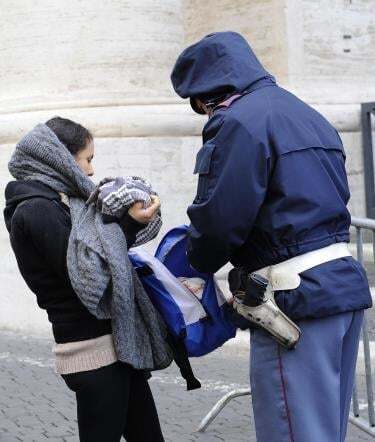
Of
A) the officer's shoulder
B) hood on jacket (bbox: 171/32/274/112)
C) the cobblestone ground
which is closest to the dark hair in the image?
hood on jacket (bbox: 171/32/274/112)

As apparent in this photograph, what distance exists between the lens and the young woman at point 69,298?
3105mm

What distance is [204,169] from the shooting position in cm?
278

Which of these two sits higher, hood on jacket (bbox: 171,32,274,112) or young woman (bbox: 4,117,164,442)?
hood on jacket (bbox: 171,32,274,112)

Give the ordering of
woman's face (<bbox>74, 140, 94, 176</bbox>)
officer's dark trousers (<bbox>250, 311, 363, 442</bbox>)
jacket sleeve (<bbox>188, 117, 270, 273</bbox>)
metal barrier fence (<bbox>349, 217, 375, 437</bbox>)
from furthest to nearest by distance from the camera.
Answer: metal barrier fence (<bbox>349, 217, 375, 437</bbox>) → woman's face (<bbox>74, 140, 94, 176</bbox>) → officer's dark trousers (<bbox>250, 311, 363, 442</bbox>) → jacket sleeve (<bbox>188, 117, 270, 273</bbox>)

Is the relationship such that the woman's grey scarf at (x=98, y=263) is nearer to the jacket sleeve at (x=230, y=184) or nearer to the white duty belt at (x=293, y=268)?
the jacket sleeve at (x=230, y=184)

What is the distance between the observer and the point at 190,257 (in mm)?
2967

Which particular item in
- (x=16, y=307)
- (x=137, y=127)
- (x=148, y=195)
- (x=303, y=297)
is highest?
(x=148, y=195)

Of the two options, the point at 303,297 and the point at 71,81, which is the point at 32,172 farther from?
the point at 71,81

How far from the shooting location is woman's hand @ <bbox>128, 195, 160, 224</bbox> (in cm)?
308

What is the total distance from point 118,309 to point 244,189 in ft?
2.19

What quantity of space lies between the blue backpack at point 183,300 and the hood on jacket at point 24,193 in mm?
357

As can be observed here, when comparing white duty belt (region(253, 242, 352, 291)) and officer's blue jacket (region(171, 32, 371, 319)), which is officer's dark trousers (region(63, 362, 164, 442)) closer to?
officer's blue jacket (region(171, 32, 371, 319))

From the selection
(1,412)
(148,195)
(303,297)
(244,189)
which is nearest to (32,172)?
(148,195)

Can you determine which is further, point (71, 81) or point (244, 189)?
point (71, 81)
